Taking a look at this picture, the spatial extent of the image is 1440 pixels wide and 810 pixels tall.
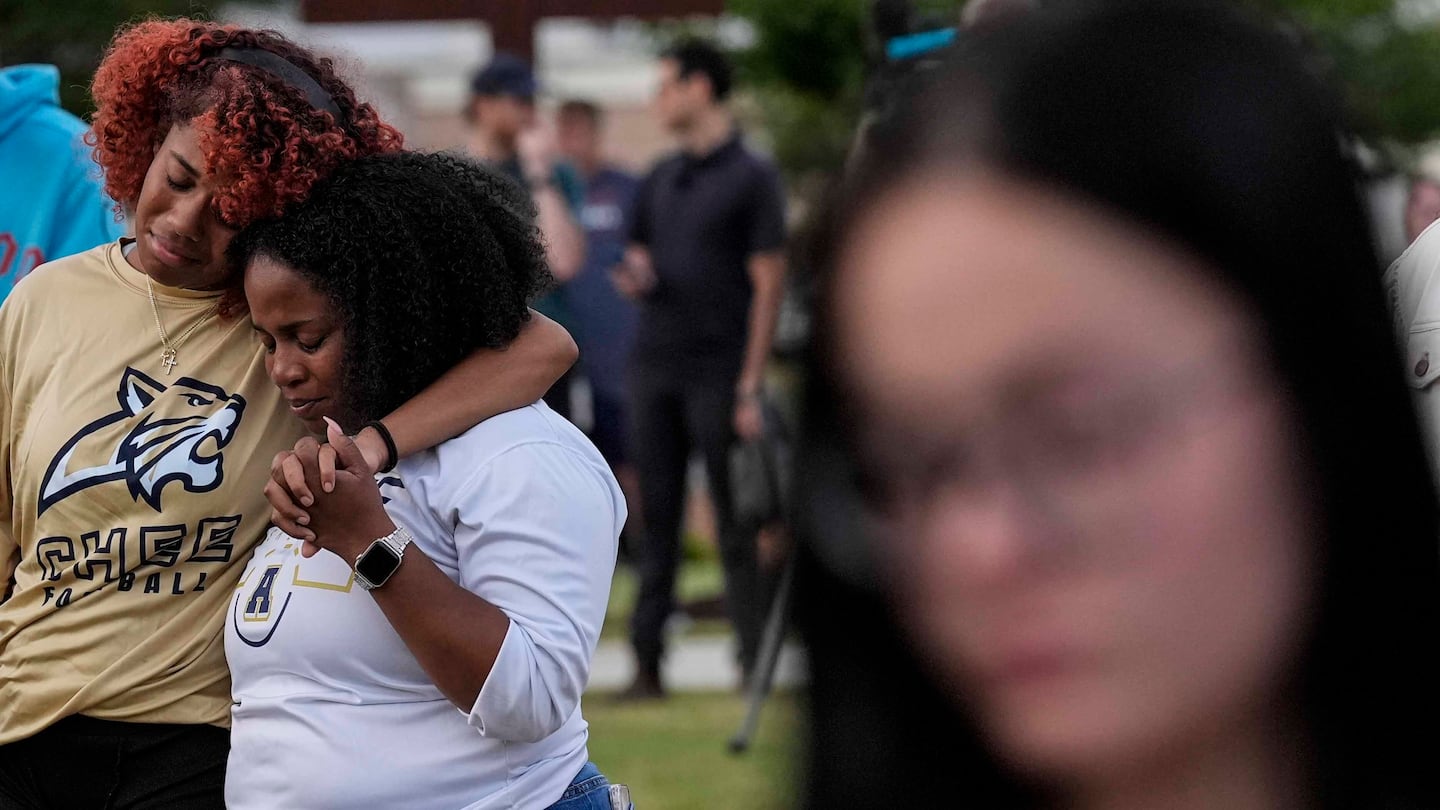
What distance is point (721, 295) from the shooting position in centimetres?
612

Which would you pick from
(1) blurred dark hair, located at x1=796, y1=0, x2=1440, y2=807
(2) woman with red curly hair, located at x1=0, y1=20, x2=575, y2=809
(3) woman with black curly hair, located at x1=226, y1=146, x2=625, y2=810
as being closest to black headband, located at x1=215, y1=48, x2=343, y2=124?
(2) woman with red curly hair, located at x1=0, y1=20, x2=575, y2=809

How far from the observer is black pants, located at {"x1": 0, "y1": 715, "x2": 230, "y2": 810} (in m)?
2.34

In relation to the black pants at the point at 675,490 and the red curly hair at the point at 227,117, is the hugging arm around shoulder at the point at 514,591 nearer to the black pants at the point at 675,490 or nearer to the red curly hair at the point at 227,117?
the red curly hair at the point at 227,117

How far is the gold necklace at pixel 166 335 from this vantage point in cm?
236

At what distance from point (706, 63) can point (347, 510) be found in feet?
15.3

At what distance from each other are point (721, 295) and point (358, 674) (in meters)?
4.07

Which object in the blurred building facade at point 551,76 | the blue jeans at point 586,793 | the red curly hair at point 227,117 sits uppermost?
the red curly hair at point 227,117

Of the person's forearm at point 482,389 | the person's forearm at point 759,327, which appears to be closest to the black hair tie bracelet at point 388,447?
the person's forearm at point 482,389

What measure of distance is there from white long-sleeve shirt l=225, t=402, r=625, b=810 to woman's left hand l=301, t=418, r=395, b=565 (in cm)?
6

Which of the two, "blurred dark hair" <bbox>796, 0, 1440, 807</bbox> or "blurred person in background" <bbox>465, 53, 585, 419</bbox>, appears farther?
"blurred person in background" <bbox>465, 53, 585, 419</bbox>

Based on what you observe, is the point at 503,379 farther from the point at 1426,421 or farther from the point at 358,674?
the point at 1426,421

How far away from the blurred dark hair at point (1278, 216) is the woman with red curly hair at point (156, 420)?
1630 millimetres

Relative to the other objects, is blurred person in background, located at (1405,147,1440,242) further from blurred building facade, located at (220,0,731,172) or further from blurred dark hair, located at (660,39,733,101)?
blurred building facade, located at (220,0,731,172)

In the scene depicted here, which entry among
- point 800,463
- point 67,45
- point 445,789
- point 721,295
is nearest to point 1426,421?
point 800,463
